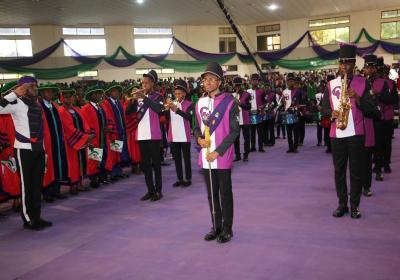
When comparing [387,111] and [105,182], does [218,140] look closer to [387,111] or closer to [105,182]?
[387,111]

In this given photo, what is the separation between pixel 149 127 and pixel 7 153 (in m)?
2.03

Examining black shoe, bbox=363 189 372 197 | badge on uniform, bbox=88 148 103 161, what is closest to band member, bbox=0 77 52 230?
badge on uniform, bbox=88 148 103 161

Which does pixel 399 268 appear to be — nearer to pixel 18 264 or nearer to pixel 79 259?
pixel 79 259

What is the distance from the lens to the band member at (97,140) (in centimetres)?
689

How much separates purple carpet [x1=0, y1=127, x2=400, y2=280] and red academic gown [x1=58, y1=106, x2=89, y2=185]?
1.41 ft

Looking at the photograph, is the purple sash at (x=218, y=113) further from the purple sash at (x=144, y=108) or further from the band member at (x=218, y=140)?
the purple sash at (x=144, y=108)

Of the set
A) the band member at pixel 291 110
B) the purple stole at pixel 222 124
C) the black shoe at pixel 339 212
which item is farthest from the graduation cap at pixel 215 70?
the band member at pixel 291 110

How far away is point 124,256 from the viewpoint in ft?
13.0

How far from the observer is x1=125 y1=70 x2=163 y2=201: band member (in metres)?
5.78

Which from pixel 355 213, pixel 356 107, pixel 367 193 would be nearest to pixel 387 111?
pixel 367 193

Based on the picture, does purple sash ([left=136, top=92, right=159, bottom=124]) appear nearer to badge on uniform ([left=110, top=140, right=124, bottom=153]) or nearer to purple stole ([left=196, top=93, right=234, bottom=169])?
badge on uniform ([left=110, top=140, right=124, bottom=153])

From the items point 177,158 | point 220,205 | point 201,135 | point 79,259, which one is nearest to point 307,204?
point 220,205

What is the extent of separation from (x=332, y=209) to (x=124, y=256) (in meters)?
2.59

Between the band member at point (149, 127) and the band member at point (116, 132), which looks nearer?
the band member at point (149, 127)
